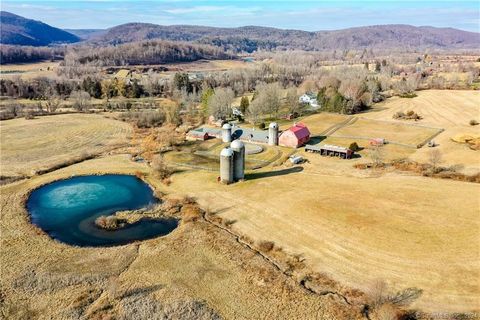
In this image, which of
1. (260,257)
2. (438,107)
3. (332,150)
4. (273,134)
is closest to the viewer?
(260,257)

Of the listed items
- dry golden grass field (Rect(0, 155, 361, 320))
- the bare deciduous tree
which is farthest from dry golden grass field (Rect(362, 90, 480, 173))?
the bare deciduous tree

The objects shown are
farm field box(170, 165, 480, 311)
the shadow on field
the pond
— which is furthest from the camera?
the shadow on field

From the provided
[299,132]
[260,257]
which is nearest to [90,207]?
[260,257]

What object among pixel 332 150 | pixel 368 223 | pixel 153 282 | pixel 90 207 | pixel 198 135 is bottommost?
pixel 153 282

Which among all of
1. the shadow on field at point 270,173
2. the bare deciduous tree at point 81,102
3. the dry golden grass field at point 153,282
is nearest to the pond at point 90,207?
the dry golden grass field at point 153,282

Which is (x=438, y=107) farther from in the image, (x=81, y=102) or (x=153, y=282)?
(x=81, y=102)

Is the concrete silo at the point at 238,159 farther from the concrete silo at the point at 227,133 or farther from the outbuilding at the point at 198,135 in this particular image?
the outbuilding at the point at 198,135

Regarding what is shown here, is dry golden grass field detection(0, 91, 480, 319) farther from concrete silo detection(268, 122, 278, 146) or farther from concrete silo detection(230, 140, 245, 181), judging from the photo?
concrete silo detection(268, 122, 278, 146)
